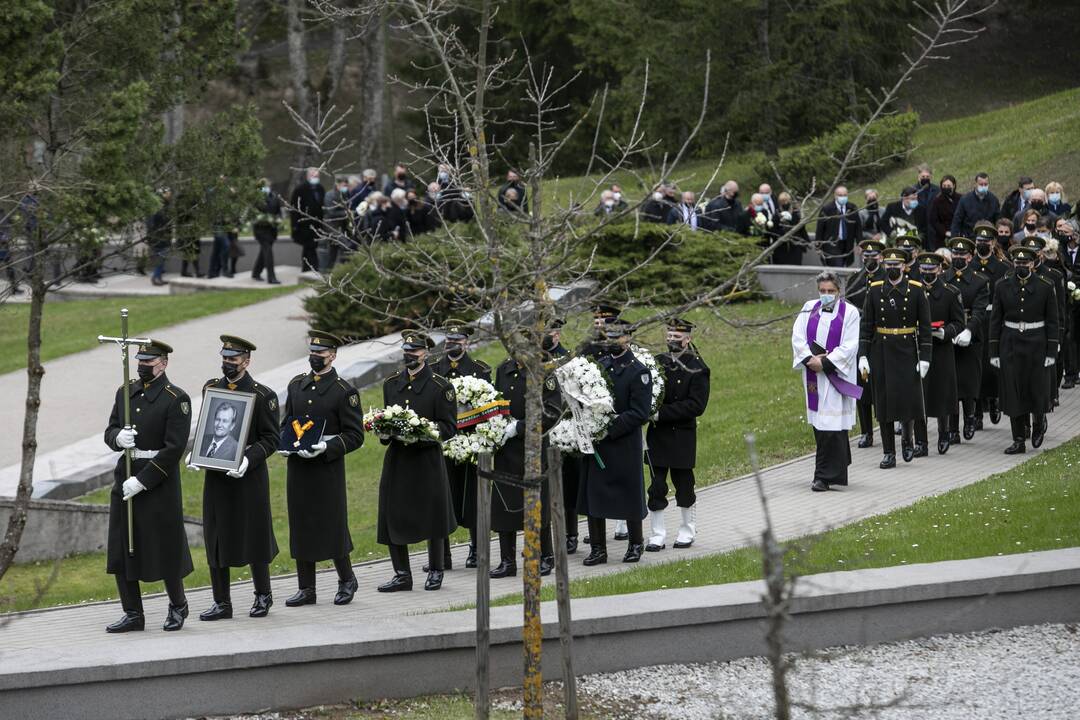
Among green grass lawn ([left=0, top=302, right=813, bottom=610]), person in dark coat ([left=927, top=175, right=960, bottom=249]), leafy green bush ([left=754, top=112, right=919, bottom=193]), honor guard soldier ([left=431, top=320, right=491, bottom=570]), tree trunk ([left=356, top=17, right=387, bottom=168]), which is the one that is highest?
tree trunk ([left=356, top=17, right=387, bottom=168])

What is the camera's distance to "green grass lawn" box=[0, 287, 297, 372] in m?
25.6

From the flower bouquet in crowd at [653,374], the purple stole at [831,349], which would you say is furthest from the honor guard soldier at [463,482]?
the purple stole at [831,349]

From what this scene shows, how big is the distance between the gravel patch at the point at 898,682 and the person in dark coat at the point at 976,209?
588 inches

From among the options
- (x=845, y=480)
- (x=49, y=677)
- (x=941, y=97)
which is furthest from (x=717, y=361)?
(x=941, y=97)

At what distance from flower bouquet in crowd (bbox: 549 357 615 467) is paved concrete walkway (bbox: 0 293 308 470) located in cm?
759

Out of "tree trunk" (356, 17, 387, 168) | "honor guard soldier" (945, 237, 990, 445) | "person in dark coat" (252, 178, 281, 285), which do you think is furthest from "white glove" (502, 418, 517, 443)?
"tree trunk" (356, 17, 387, 168)

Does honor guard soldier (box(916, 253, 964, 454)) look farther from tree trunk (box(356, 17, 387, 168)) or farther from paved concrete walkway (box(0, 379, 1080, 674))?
tree trunk (box(356, 17, 387, 168))

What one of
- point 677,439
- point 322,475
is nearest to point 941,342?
point 677,439

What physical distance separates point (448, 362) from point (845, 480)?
13.5 feet

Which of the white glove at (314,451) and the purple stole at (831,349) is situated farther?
the purple stole at (831,349)

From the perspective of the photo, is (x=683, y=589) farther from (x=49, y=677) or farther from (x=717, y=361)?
(x=717, y=361)

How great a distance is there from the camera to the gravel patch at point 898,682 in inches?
340

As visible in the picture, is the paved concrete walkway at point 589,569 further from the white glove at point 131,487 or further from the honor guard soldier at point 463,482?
the white glove at point 131,487

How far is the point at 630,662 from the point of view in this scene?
942 centimetres
